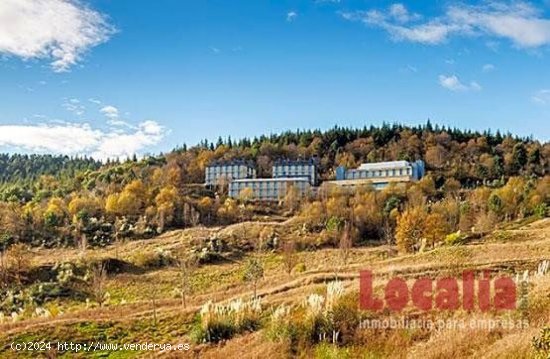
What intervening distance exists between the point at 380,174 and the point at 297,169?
15171 millimetres

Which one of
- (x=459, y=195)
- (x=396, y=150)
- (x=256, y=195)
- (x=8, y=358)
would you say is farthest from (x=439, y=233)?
(x=396, y=150)

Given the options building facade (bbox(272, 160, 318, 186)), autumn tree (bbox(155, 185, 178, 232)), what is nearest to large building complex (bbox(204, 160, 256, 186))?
building facade (bbox(272, 160, 318, 186))

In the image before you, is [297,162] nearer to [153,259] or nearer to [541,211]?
[541,211]

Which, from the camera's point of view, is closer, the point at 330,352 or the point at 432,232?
the point at 330,352

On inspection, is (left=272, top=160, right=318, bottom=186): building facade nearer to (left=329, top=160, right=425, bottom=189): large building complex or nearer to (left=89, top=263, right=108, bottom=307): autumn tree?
(left=329, top=160, right=425, bottom=189): large building complex

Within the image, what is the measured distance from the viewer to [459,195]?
279ft

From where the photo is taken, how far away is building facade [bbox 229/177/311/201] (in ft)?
324

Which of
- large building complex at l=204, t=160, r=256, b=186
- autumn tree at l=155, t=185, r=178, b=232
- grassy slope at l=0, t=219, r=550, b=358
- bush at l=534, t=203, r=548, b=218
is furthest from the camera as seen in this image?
large building complex at l=204, t=160, r=256, b=186

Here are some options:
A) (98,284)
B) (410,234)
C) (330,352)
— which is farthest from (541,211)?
(330,352)

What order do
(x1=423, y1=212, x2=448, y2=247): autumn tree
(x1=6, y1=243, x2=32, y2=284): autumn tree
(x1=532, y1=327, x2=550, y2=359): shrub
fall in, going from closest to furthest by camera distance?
(x1=532, y1=327, x2=550, y2=359): shrub
(x1=6, y1=243, x2=32, y2=284): autumn tree
(x1=423, y1=212, x2=448, y2=247): autumn tree

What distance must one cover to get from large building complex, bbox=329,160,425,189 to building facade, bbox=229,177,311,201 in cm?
534

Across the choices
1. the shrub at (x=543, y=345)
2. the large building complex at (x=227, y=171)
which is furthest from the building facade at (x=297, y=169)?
the shrub at (x=543, y=345)

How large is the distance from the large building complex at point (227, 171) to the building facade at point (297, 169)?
5160 mm

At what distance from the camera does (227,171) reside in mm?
109750
